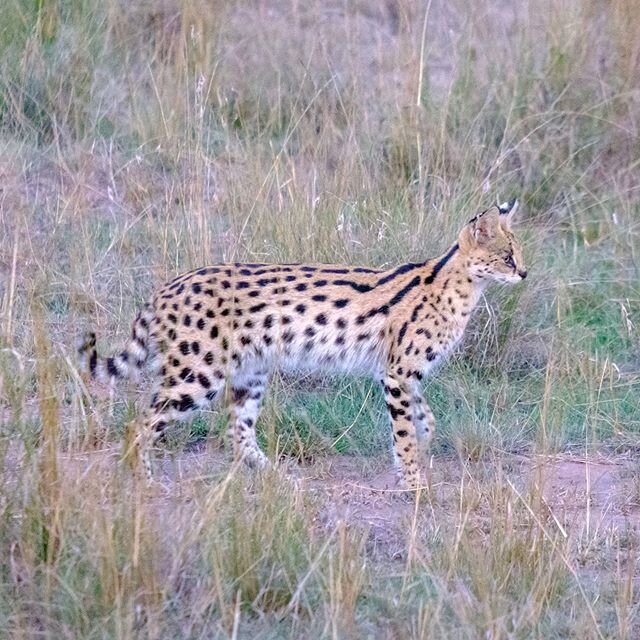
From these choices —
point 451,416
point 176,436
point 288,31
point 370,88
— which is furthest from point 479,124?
point 176,436

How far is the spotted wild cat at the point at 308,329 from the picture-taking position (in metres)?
5.76

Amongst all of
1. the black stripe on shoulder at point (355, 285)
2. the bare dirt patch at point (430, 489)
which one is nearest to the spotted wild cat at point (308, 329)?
the black stripe on shoulder at point (355, 285)

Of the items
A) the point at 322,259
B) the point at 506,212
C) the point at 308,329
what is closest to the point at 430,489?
the point at 308,329

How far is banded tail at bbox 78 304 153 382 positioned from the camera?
575 cm

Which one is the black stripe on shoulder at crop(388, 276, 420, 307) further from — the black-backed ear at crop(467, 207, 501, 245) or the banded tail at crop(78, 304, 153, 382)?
the banded tail at crop(78, 304, 153, 382)

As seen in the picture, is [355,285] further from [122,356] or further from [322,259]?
[122,356]

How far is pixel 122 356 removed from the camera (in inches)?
231

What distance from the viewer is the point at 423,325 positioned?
6.10 m

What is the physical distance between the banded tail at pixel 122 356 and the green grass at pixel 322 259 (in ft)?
0.48

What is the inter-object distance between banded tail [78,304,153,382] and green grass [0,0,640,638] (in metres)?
0.15

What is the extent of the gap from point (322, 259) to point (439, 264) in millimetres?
860

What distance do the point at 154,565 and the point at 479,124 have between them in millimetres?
5026

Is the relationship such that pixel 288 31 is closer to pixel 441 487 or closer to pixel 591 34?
pixel 591 34

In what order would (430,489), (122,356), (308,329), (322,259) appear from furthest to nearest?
(322,259) < (308,329) < (122,356) < (430,489)
